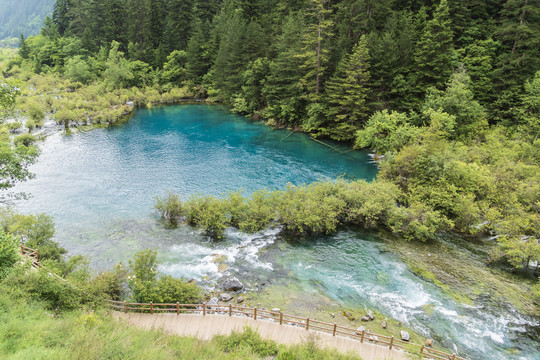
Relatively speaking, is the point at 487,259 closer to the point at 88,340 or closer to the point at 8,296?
the point at 88,340

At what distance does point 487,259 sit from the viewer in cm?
2108

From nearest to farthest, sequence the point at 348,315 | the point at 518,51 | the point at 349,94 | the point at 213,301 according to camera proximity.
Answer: the point at 348,315, the point at 213,301, the point at 518,51, the point at 349,94

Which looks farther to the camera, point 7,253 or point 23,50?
point 23,50

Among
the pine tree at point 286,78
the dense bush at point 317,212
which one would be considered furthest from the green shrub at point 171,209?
the pine tree at point 286,78

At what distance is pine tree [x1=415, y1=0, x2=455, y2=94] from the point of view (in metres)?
38.1

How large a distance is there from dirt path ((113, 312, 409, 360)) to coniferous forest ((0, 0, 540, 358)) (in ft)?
29.0

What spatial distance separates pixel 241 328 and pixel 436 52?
39.8 m

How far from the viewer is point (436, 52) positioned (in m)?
38.4

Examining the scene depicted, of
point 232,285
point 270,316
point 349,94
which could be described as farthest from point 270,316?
point 349,94

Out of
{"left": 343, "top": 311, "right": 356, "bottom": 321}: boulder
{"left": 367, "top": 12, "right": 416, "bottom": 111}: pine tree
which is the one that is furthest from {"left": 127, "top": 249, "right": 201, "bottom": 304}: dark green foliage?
{"left": 367, "top": 12, "right": 416, "bottom": 111}: pine tree

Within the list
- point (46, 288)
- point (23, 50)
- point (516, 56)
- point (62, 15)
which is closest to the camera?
point (46, 288)

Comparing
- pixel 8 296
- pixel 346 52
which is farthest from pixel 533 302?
pixel 346 52

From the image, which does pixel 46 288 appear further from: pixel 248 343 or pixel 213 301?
pixel 248 343

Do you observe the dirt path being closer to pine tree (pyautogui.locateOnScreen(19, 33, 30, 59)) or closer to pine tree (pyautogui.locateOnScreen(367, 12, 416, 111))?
pine tree (pyautogui.locateOnScreen(367, 12, 416, 111))
